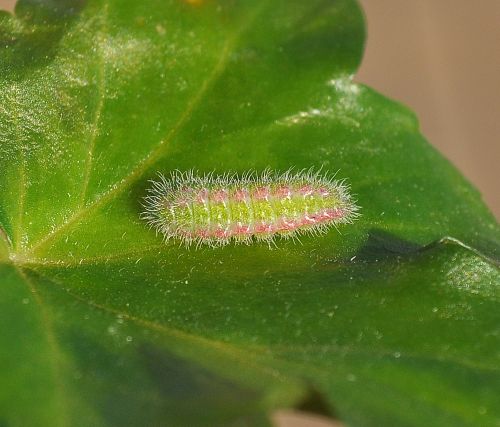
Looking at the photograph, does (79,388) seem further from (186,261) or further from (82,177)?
(82,177)

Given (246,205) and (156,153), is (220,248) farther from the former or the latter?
(156,153)

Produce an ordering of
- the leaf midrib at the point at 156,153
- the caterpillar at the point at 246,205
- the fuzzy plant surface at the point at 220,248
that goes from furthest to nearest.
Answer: the caterpillar at the point at 246,205 < the leaf midrib at the point at 156,153 < the fuzzy plant surface at the point at 220,248

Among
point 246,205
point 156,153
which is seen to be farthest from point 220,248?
point 156,153

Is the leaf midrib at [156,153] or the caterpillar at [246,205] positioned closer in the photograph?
the leaf midrib at [156,153]

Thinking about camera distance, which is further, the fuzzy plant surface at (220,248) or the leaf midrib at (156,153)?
the leaf midrib at (156,153)

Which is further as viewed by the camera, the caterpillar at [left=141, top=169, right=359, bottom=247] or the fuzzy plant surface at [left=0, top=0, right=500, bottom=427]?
the caterpillar at [left=141, top=169, right=359, bottom=247]

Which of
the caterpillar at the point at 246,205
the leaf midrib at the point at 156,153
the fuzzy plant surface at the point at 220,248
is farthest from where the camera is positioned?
the caterpillar at the point at 246,205
